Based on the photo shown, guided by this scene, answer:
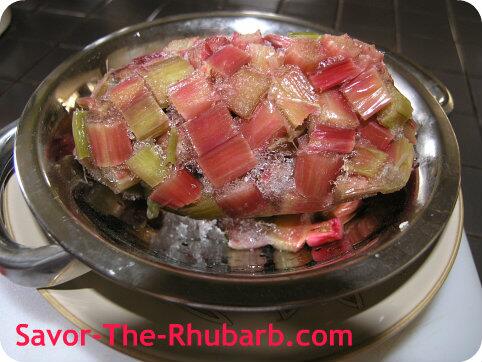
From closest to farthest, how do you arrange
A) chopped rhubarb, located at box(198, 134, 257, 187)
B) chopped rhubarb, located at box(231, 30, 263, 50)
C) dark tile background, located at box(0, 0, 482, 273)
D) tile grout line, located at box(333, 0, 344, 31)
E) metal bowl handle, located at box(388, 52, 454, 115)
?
chopped rhubarb, located at box(198, 134, 257, 187) < chopped rhubarb, located at box(231, 30, 263, 50) < metal bowl handle, located at box(388, 52, 454, 115) < dark tile background, located at box(0, 0, 482, 273) < tile grout line, located at box(333, 0, 344, 31)

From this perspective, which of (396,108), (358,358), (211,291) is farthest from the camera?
(396,108)

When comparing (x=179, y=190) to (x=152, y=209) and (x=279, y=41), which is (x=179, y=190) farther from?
(x=279, y=41)

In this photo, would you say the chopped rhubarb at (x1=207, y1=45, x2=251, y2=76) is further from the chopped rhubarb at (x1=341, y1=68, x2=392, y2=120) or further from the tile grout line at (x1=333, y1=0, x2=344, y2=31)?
the tile grout line at (x1=333, y1=0, x2=344, y2=31)

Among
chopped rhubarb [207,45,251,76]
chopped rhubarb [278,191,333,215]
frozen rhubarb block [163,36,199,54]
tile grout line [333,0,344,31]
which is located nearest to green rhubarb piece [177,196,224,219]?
chopped rhubarb [278,191,333,215]

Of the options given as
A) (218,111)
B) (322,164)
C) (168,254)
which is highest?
(218,111)

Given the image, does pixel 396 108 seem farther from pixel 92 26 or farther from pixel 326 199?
pixel 92 26

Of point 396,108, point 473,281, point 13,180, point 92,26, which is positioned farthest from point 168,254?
point 92,26

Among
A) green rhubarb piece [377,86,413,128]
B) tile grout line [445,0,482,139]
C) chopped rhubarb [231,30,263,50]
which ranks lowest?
tile grout line [445,0,482,139]
